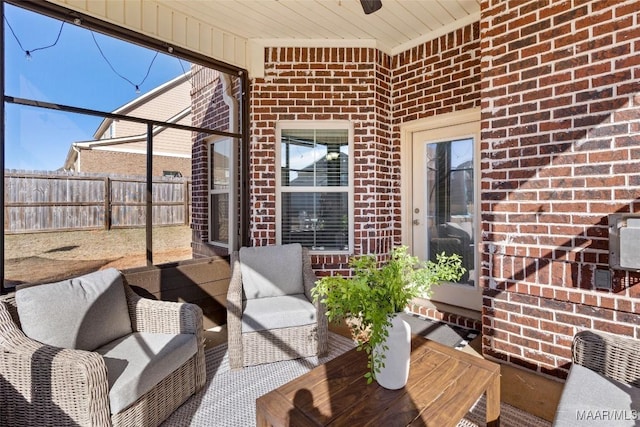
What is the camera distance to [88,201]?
4047mm

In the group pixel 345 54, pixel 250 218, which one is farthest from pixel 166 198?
pixel 345 54

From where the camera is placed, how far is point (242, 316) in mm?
2520

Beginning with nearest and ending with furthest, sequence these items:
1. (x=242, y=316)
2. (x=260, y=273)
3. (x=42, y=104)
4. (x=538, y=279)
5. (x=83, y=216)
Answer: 1. (x=538, y=279)
2. (x=42, y=104)
3. (x=242, y=316)
4. (x=260, y=273)
5. (x=83, y=216)

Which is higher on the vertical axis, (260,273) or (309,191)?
(309,191)

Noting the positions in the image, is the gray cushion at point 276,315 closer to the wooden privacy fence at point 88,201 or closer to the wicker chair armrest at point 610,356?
the wicker chair armrest at point 610,356

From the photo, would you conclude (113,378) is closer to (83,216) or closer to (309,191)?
(309,191)

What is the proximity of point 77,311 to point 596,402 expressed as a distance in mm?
2711

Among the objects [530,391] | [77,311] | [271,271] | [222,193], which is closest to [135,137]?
[222,193]

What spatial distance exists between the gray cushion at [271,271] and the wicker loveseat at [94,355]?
752 mm

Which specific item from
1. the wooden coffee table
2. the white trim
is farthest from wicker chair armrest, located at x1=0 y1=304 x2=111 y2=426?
the white trim

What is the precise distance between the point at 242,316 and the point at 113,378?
992mm

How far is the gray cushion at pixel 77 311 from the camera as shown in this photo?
178cm

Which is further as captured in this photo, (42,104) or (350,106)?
(350,106)

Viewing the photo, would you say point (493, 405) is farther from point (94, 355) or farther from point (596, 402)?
point (94, 355)
